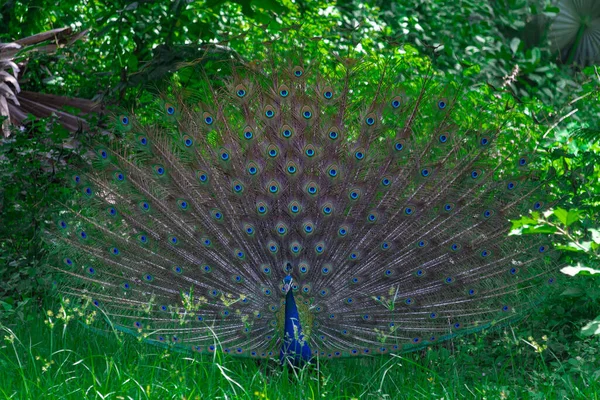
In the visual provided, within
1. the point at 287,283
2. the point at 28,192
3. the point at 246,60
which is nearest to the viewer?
the point at 287,283

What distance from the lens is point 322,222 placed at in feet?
17.0

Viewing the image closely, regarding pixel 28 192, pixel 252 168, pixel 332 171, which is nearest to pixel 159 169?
pixel 252 168

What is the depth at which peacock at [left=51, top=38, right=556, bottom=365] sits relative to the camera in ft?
16.9

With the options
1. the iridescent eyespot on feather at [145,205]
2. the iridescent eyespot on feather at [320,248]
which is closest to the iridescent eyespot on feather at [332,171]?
the iridescent eyespot on feather at [320,248]

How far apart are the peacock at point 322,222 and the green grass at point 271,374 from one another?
0.19 metres

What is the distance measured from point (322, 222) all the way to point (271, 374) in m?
0.95

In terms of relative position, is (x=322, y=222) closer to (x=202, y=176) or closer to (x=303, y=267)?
(x=303, y=267)

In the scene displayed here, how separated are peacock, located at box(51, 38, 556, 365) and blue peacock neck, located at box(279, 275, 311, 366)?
3 centimetres

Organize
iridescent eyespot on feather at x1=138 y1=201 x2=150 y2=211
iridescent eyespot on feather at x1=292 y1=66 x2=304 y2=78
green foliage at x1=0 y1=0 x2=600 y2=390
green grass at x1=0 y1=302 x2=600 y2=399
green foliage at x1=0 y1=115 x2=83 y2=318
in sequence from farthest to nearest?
green foliage at x1=0 y1=115 x2=83 y2=318
iridescent eyespot on feather at x1=138 y1=201 x2=150 y2=211
iridescent eyespot on feather at x1=292 y1=66 x2=304 y2=78
green foliage at x1=0 y1=0 x2=600 y2=390
green grass at x1=0 y1=302 x2=600 y2=399

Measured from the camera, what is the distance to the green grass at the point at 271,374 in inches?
159

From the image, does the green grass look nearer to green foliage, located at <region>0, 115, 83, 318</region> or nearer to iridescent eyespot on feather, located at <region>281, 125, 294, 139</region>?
green foliage, located at <region>0, 115, 83, 318</region>

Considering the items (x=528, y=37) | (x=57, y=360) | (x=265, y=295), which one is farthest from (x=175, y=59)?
(x=528, y=37)

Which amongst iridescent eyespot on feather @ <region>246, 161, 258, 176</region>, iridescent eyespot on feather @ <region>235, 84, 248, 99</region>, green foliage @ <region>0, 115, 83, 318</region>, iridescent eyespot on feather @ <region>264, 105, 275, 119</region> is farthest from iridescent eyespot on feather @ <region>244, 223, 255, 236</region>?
green foliage @ <region>0, 115, 83, 318</region>

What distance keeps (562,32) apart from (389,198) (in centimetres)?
920
